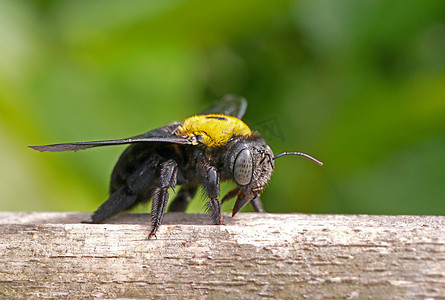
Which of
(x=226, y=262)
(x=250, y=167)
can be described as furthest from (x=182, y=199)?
(x=226, y=262)

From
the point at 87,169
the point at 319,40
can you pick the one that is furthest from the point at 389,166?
the point at 87,169

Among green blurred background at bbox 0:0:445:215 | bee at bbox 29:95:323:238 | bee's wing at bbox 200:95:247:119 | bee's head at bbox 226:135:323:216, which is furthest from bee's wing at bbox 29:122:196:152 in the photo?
green blurred background at bbox 0:0:445:215

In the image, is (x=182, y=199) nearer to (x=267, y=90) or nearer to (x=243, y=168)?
(x=243, y=168)

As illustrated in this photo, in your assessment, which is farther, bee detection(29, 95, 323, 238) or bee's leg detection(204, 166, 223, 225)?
bee detection(29, 95, 323, 238)

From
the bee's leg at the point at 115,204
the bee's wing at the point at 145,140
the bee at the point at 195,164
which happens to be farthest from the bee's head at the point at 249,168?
the bee's leg at the point at 115,204

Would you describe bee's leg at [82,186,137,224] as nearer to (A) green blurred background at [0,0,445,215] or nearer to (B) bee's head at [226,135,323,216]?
(B) bee's head at [226,135,323,216]

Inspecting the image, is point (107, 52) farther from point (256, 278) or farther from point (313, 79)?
point (256, 278)
